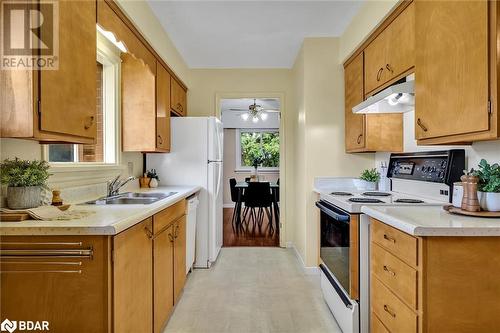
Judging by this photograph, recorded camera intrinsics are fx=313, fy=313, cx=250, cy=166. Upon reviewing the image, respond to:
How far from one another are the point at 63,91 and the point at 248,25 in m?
2.12

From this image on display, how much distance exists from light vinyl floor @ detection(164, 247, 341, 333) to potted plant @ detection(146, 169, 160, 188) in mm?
1029

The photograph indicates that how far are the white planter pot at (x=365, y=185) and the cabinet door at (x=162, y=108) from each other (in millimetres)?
2043

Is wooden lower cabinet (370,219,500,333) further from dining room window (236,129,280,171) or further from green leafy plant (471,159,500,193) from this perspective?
dining room window (236,129,280,171)

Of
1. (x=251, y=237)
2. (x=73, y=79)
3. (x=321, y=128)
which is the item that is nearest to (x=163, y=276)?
(x=73, y=79)

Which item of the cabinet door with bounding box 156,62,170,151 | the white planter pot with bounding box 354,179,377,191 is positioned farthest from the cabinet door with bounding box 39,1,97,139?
the white planter pot with bounding box 354,179,377,191

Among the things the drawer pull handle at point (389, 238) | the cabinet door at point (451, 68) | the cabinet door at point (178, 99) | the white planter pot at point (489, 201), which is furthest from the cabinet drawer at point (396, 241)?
the cabinet door at point (178, 99)

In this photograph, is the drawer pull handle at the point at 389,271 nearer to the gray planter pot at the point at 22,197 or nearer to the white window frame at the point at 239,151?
the gray planter pot at the point at 22,197

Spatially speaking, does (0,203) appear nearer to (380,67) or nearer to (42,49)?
(42,49)

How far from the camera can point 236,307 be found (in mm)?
2545

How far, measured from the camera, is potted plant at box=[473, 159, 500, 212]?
1440 millimetres

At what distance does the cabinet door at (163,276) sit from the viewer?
1946 millimetres

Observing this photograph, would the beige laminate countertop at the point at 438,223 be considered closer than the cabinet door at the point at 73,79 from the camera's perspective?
Yes

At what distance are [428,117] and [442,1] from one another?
0.58 metres

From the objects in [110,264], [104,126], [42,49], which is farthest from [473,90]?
[104,126]
